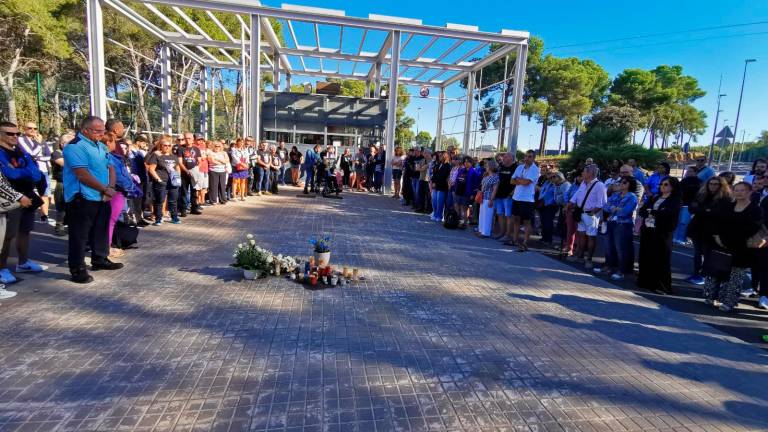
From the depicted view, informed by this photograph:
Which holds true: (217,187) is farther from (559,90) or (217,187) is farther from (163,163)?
(559,90)

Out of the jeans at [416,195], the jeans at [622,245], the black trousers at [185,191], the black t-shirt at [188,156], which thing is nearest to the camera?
the jeans at [622,245]

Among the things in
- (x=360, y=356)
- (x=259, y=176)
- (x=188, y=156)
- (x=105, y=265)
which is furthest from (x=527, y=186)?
(x=259, y=176)

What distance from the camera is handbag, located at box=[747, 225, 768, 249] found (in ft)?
15.8

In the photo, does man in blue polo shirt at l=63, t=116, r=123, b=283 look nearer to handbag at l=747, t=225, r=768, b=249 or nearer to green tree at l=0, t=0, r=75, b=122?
handbag at l=747, t=225, r=768, b=249

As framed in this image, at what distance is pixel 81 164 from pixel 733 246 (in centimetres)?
807

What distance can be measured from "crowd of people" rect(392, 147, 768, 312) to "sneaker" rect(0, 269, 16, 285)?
25.3 feet

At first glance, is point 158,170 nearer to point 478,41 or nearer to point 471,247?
point 471,247

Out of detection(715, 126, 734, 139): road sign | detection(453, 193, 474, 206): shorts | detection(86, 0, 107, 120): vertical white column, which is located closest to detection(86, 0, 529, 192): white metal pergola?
detection(86, 0, 107, 120): vertical white column

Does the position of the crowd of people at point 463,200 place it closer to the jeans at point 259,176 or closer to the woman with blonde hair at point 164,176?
the woman with blonde hair at point 164,176

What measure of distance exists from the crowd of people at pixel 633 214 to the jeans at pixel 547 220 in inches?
0.9

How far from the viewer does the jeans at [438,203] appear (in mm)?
10501

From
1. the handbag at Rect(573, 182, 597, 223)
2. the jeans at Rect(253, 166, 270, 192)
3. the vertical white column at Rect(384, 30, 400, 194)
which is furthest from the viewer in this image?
the vertical white column at Rect(384, 30, 400, 194)

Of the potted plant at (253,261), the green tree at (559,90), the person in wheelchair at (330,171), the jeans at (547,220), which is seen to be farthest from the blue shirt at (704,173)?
the green tree at (559,90)

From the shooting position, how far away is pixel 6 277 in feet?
15.0
